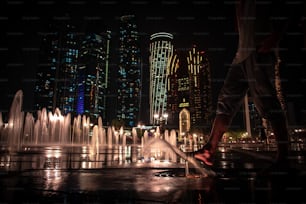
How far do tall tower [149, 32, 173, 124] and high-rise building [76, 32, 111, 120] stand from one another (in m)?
32.8

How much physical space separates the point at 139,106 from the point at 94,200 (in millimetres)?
175149

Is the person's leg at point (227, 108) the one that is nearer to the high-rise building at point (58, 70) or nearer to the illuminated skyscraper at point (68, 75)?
the illuminated skyscraper at point (68, 75)

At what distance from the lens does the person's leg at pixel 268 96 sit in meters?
4.57

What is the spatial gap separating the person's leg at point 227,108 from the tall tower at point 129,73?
545 ft

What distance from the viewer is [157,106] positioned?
6447 inches

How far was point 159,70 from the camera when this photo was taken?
555 ft

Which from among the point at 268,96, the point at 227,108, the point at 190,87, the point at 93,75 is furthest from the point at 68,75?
the point at 268,96

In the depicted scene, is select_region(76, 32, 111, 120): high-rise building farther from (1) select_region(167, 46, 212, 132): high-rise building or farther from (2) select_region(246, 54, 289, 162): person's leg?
(2) select_region(246, 54, 289, 162): person's leg

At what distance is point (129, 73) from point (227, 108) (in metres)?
178

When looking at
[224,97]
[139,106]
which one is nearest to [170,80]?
[139,106]

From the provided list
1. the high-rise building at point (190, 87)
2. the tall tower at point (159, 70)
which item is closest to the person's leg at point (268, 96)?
the high-rise building at point (190, 87)

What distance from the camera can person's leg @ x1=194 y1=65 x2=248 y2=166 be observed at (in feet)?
17.1

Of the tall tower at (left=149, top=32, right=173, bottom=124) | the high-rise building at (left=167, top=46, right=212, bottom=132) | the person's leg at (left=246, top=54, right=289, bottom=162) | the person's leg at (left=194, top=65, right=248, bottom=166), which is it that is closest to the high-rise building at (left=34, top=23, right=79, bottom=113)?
the tall tower at (left=149, top=32, right=173, bottom=124)

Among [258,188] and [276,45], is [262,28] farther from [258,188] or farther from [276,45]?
[258,188]
